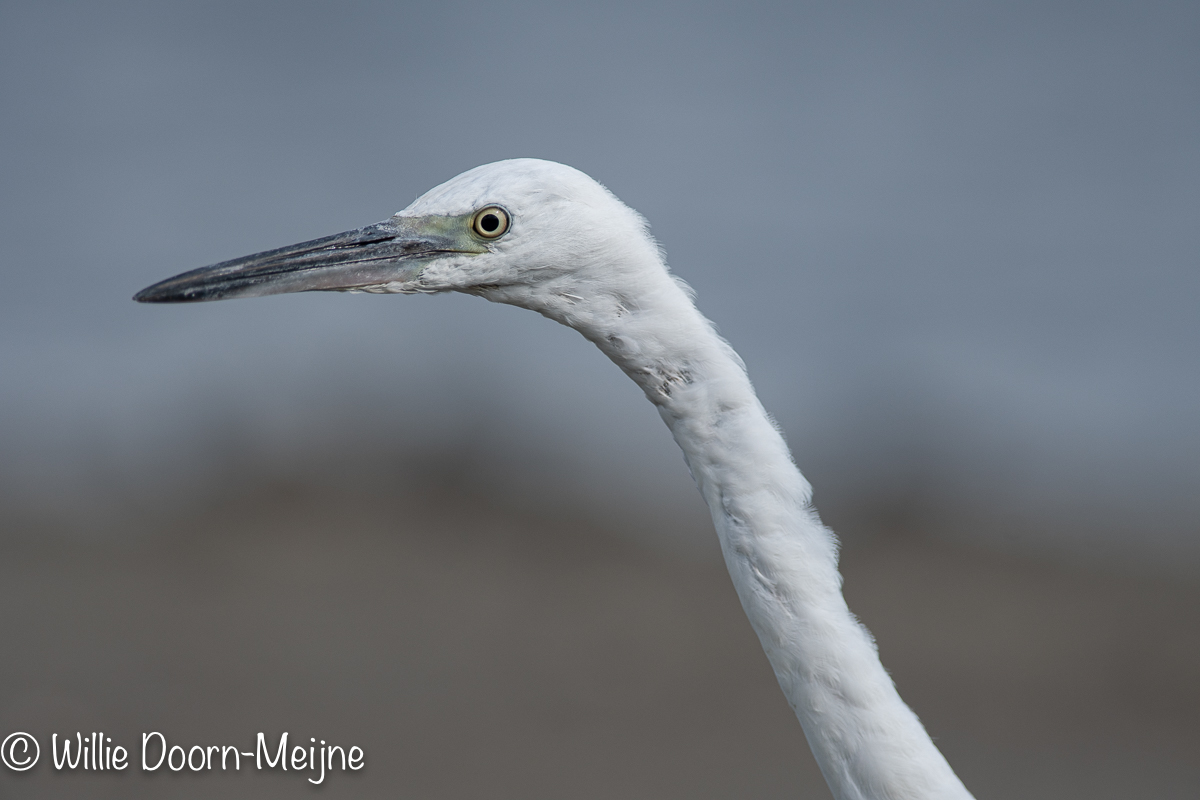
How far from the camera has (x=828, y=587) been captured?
232cm

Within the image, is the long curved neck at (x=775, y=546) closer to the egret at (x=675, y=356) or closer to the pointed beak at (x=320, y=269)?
the egret at (x=675, y=356)

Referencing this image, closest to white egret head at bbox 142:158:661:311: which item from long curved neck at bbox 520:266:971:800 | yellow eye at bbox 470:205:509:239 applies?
yellow eye at bbox 470:205:509:239

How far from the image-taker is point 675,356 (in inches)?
96.7

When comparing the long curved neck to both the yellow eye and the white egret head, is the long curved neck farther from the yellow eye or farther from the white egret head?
the yellow eye

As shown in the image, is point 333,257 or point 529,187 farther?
point 333,257

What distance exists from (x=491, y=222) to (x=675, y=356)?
754 mm

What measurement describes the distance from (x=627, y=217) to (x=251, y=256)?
1.32 meters

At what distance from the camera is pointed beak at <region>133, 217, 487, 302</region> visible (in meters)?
2.79

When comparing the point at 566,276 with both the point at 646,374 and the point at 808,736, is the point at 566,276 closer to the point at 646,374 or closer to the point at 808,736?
the point at 646,374

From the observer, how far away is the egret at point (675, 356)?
229cm

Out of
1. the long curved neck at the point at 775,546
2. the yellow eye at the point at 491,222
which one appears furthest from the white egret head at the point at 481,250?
the long curved neck at the point at 775,546

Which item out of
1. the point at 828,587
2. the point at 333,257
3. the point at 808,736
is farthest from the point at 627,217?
the point at 808,736

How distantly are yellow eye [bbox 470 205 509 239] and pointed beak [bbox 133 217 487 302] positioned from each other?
22 centimetres

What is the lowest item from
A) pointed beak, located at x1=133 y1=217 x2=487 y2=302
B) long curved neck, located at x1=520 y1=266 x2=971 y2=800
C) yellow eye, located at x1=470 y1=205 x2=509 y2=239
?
long curved neck, located at x1=520 y1=266 x2=971 y2=800
